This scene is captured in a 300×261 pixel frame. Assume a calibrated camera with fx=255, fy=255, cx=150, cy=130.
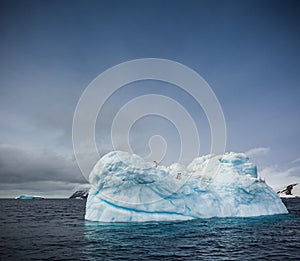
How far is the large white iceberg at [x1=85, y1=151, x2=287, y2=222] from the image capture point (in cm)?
2400

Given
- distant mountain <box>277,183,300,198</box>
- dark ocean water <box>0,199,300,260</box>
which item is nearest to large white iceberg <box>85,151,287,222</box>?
dark ocean water <box>0,199,300,260</box>

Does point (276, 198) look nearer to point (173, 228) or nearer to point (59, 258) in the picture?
point (173, 228)

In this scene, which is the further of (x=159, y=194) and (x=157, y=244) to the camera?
(x=159, y=194)

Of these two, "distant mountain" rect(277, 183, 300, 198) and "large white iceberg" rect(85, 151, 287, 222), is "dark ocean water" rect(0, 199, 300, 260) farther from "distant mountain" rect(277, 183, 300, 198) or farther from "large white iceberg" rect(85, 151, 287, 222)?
"distant mountain" rect(277, 183, 300, 198)

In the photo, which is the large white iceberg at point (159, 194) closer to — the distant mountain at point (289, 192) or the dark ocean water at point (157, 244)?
the dark ocean water at point (157, 244)

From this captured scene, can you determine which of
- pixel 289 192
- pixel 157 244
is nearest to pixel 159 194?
pixel 157 244

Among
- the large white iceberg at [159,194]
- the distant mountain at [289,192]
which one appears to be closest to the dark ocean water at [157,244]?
the large white iceberg at [159,194]

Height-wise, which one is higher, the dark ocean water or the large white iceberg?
the large white iceberg

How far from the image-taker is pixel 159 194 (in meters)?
25.0

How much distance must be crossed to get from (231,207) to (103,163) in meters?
15.6

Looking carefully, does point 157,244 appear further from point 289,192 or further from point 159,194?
point 289,192

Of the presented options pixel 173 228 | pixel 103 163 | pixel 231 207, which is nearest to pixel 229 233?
pixel 173 228

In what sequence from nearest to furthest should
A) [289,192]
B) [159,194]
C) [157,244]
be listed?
[157,244] → [159,194] → [289,192]

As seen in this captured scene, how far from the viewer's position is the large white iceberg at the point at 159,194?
24.0 m
